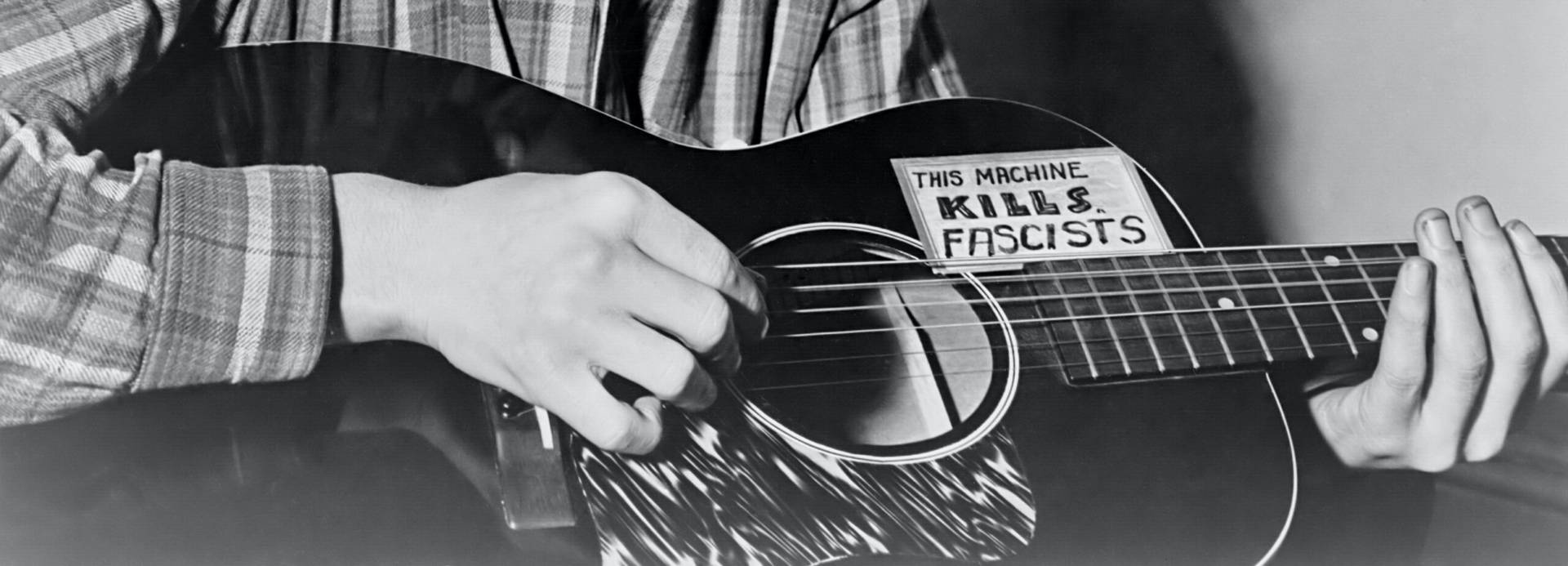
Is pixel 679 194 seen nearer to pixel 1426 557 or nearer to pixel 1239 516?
pixel 1239 516

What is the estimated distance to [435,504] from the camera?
43 cm

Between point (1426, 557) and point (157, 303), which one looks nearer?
point (157, 303)

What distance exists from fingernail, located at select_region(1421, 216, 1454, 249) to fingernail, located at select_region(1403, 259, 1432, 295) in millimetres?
21

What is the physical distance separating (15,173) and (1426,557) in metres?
0.72

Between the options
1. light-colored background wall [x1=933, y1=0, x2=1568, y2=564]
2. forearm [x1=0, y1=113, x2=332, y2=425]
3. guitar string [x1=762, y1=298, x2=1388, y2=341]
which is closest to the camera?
forearm [x1=0, y1=113, x2=332, y2=425]

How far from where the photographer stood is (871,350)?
1.68ft

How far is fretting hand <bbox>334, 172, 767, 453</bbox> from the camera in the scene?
45cm

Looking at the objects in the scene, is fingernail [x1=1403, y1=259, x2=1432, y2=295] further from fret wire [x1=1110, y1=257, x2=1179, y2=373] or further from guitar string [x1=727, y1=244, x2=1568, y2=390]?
fret wire [x1=1110, y1=257, x2=1179, y2=373]

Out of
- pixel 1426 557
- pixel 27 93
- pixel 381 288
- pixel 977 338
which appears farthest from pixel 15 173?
pixel 1426 557

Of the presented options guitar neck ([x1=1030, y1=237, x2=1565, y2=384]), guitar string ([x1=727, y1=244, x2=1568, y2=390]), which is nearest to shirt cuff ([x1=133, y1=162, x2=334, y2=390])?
guitar string ([x1=727, y1=244, x2=1568, y2=390])

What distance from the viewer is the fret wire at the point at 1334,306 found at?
574 mm

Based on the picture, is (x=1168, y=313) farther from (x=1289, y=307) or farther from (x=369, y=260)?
(x=369, y=260)

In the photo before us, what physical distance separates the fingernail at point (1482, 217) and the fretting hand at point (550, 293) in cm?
44

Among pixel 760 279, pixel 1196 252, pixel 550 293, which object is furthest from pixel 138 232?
pixel 1196 252
